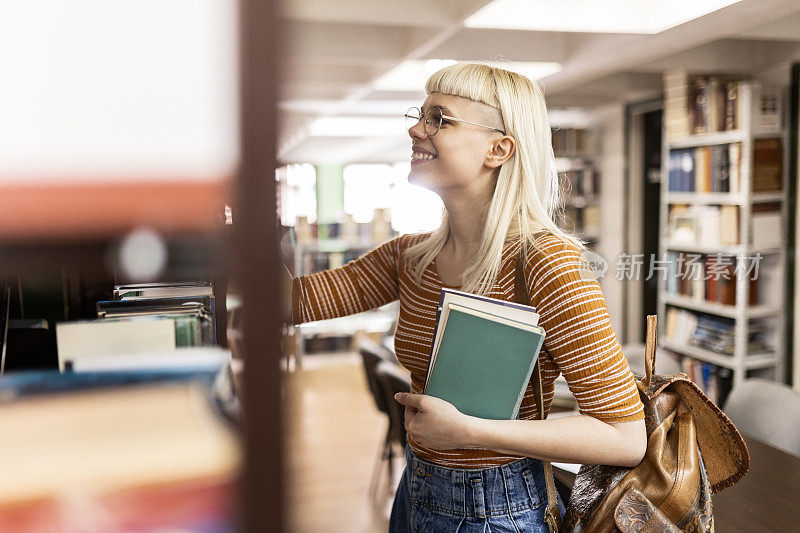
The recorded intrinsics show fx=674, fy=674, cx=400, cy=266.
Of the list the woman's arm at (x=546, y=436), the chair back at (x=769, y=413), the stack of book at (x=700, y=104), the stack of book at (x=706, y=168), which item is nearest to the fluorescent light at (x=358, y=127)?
the stack of book at (x=700, y=104)

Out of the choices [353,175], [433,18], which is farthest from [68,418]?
[353,175]

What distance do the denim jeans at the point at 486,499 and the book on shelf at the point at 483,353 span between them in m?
0.13

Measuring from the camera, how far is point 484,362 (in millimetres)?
1065

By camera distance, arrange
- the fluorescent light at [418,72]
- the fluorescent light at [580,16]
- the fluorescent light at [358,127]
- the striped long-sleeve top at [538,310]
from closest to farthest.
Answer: the striped long-sleeve top at [538,310] < the fluorescent light at [580,16] < the fluorescent light at [418,72] < the fluorescent light at [358,127]

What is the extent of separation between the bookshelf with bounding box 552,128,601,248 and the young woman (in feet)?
16.2

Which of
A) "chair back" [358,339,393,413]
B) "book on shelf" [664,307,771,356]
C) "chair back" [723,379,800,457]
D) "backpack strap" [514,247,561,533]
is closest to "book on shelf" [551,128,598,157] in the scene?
"book on shelf" [664,307,771,356]

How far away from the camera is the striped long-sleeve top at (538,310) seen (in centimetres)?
100

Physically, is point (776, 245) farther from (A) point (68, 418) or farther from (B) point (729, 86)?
(A) point (68, 418)

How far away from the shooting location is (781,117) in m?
3.86

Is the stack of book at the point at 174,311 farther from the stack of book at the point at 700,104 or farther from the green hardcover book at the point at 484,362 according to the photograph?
the stack of book at the point at 700,104

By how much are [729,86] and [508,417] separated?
369cm

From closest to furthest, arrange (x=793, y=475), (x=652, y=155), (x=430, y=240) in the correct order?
(x=430, y=240) → (x=793, y=475) → (x=652, y=155)

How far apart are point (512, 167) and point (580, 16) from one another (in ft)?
7.95

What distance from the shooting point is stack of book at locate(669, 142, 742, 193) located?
399 cm
